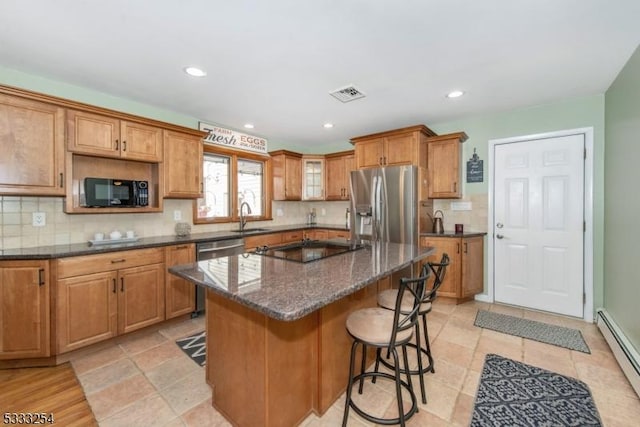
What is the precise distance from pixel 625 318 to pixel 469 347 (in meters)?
1.28

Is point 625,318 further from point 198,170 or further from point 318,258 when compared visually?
point 198,170

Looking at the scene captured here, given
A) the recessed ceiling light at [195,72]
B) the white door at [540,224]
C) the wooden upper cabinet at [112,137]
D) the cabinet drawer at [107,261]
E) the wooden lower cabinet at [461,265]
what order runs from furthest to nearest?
the wooden lower cabinet at [461,265] < the white door at [540,224] < the wooden upper cabinet at [112,137] < the recessed ceiling light at [195,72] < the cabinet drawer at [107,261]

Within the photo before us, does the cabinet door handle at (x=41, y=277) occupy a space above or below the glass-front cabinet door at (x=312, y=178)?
below

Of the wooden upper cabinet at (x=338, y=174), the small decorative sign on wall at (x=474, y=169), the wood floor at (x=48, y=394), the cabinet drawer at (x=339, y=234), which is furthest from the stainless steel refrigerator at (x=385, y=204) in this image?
the wood floor at (x=48, y=394)

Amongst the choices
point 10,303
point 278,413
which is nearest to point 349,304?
point 278,413

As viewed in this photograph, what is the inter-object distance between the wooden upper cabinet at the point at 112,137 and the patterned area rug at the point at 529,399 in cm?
366

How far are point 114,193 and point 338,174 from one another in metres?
3.31

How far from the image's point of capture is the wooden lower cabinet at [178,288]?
2.92 metres

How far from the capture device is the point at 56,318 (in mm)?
2248

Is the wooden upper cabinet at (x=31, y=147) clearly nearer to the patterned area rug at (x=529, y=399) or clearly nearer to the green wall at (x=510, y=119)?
the green wall at (x=510, y=119)

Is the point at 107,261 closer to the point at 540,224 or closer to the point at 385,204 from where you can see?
the point at 385,204

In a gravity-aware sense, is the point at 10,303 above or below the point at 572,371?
above

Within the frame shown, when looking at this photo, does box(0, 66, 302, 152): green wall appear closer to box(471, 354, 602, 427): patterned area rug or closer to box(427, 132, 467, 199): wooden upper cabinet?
box(427, 132, 467, 199): wooden upper cabinet

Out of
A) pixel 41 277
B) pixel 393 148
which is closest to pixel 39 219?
pixel 41 277
